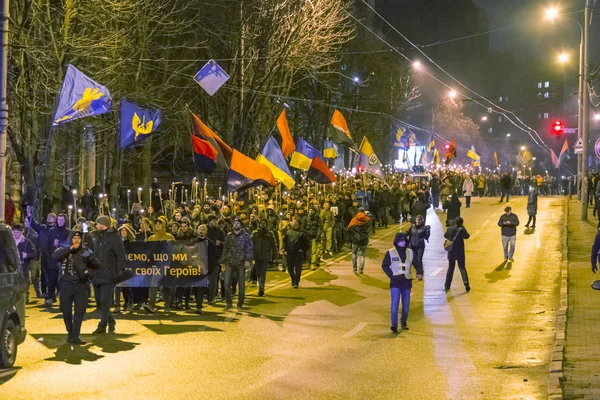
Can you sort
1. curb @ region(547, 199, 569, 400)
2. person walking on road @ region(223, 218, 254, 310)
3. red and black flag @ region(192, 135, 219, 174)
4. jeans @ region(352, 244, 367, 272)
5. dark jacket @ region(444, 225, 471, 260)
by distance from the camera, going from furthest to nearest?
Answer: red and black flag @ region(192, 135, 219, 174), jeans @ region(352, 244, 367, 272), dark jacket @ region(444, 225, 471, 260), person walking on road @ region(223, 218, 254, 310), curb @ region(547, 199, 569, 400)

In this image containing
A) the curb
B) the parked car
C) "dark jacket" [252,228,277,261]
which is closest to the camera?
the curb

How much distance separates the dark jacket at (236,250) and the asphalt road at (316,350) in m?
0.92

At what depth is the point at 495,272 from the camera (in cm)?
2447

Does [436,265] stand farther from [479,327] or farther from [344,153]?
[344,153]

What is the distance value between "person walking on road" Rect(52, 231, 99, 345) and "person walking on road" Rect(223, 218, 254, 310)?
14.5 feet

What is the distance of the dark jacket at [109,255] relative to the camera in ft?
47.2

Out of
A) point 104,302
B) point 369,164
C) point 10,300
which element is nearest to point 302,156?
point 369,164

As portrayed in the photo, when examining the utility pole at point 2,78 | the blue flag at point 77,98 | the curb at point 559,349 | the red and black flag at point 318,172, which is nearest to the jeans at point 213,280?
the blue flag at point 77,98

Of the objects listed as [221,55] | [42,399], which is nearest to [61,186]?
[221,55]

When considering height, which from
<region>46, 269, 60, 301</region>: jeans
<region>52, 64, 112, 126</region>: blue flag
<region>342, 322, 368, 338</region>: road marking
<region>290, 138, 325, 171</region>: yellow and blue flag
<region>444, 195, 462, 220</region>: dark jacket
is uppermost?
<region>52, 64, 112, 126</region>: blue flag

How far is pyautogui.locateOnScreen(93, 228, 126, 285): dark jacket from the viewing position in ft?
47.2

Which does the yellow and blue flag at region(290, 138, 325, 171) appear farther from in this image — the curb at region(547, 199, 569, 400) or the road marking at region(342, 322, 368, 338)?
the road marking at region(342, 322, 368, 338)

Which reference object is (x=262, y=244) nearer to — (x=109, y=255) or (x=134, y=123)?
(x=134, y=123)

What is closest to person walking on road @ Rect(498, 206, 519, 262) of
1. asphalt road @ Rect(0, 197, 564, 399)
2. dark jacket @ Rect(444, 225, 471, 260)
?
asphalt road @ Rect(0, 197, 564, 399)
